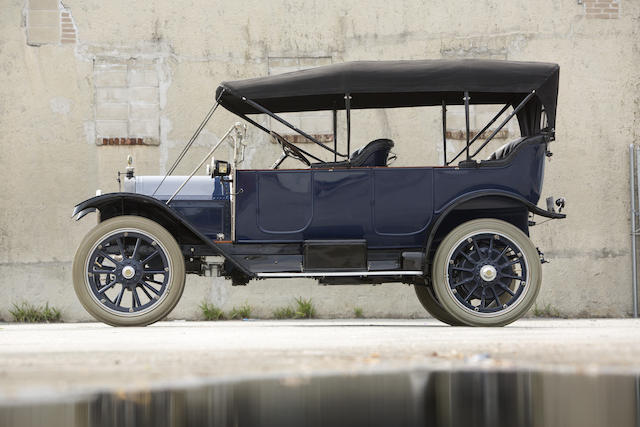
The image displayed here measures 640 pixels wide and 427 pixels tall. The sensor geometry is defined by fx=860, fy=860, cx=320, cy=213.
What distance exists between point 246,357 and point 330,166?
11.3 feet

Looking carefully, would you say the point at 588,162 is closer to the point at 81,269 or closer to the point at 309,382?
the point at 81,269

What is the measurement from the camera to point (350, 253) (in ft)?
23.9

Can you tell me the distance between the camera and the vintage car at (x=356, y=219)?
7.20 meters

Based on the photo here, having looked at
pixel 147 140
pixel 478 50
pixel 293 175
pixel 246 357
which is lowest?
pixel 246 357

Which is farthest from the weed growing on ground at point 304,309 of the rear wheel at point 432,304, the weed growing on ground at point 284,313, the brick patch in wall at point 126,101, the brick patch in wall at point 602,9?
the brick patch in wall at point 602,9

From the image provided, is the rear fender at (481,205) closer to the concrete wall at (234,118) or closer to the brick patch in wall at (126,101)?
Result: the concrete wall at (234,118)

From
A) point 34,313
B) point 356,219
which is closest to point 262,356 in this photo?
point 356,219

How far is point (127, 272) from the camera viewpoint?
7180mm

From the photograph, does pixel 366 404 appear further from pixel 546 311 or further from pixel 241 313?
pixel 546 311

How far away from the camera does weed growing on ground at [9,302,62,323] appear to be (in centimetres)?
1056

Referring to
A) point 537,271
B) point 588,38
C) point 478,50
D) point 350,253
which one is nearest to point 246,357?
point 350,253

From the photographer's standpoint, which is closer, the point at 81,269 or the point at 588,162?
the point at 81,269

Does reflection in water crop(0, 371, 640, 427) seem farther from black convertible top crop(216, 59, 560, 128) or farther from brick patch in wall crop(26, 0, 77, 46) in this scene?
brick patch in wall crop(26, 0, 77, 46)

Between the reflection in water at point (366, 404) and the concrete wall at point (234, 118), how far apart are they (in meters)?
7.57
